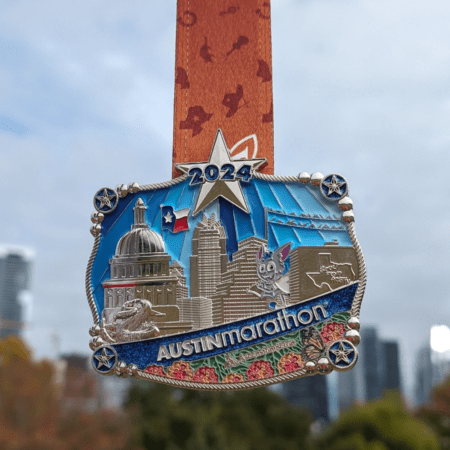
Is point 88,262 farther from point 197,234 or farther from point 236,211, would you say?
point 236,211

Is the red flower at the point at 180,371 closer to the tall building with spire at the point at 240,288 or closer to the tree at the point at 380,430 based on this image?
the tall building with spire at the point at 240,288

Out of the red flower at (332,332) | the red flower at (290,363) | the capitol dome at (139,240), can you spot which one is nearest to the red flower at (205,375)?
the red flower at (290,363)

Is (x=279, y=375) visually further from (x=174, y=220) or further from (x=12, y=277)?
(x=12, y=277)

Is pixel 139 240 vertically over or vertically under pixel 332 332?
over

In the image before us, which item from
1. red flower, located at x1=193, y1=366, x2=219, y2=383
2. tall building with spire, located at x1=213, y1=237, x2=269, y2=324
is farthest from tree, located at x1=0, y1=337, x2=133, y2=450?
tall building with spire, located at x1=213, y1=237, x2=269, y2=324

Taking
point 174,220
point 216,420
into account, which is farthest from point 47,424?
point 216,420

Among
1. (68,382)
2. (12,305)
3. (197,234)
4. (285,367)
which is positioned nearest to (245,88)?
(197,234)
